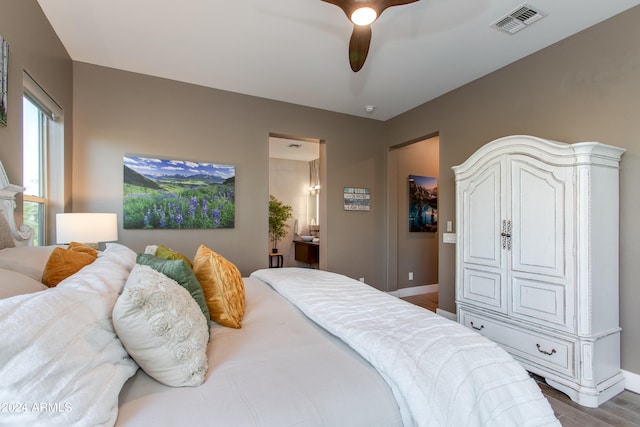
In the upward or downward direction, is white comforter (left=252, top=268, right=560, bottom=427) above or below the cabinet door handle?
below

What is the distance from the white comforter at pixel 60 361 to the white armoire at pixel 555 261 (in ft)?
8.65

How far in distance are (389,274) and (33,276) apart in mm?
4101

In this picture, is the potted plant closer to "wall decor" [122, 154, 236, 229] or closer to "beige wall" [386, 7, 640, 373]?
"wall decor" [122, 154, 236, 229]

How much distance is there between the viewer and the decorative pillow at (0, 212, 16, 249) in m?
1.46

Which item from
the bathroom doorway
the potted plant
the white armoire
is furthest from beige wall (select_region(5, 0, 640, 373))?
the bathroom doorway

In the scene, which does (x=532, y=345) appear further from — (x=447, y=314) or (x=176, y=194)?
(x=176, y=194)

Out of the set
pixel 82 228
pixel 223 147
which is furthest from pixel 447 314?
pixel 82 228

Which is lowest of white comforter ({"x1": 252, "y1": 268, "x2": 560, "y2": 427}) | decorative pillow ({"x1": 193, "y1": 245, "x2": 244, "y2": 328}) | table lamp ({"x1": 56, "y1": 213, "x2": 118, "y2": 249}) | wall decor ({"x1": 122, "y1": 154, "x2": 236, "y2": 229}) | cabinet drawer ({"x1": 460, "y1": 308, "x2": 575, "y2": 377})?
cabinet drawer ({"x1": 460, "y1": 308, "x2": 575, "y2": 377})

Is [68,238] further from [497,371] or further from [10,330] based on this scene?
[497,371]

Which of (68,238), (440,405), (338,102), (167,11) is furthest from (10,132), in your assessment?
(338,102)

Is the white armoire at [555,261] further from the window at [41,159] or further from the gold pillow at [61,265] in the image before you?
the window at [41,159]

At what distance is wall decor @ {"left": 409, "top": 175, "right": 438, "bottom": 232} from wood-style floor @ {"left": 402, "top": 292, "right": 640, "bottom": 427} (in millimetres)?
3007

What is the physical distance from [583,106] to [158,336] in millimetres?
3353

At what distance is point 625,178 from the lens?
2.28m
